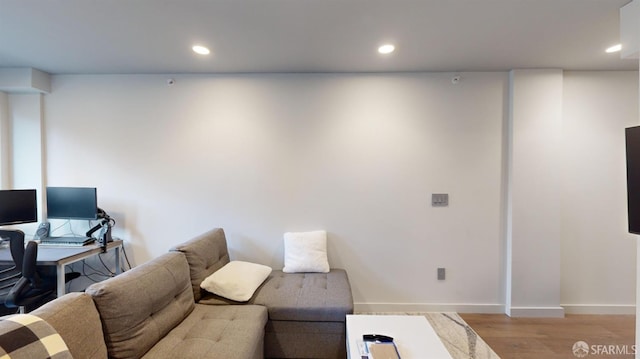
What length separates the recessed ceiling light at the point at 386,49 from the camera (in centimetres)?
229

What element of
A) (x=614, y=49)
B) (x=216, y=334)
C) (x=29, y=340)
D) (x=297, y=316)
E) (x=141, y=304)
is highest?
(x=614, y=49)

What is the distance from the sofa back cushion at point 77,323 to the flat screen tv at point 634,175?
3012mm

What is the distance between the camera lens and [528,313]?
2.75 metres

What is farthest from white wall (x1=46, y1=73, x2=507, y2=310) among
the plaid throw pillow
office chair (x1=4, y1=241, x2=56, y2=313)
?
the plaid throw pillow

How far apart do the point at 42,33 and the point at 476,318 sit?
14.8ft

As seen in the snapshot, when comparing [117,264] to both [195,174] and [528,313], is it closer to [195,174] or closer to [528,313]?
[195,174]

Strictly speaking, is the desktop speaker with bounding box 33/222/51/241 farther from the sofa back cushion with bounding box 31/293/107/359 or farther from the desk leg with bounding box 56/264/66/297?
the sofa back cushion with bounding box 31/293/107/359

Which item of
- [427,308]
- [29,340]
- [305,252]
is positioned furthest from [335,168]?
[29,340]

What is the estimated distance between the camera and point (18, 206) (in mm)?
2617

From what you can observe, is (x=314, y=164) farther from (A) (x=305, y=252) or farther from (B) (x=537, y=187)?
(B) (x=537, y=187)

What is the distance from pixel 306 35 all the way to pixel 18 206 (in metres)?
3.15

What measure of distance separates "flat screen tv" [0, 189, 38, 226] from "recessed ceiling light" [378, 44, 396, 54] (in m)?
3.55

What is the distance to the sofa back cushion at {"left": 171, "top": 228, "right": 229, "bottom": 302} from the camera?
2127 millimetres

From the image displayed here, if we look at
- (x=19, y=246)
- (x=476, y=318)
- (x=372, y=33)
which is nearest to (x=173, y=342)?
(x=19, y=246)
